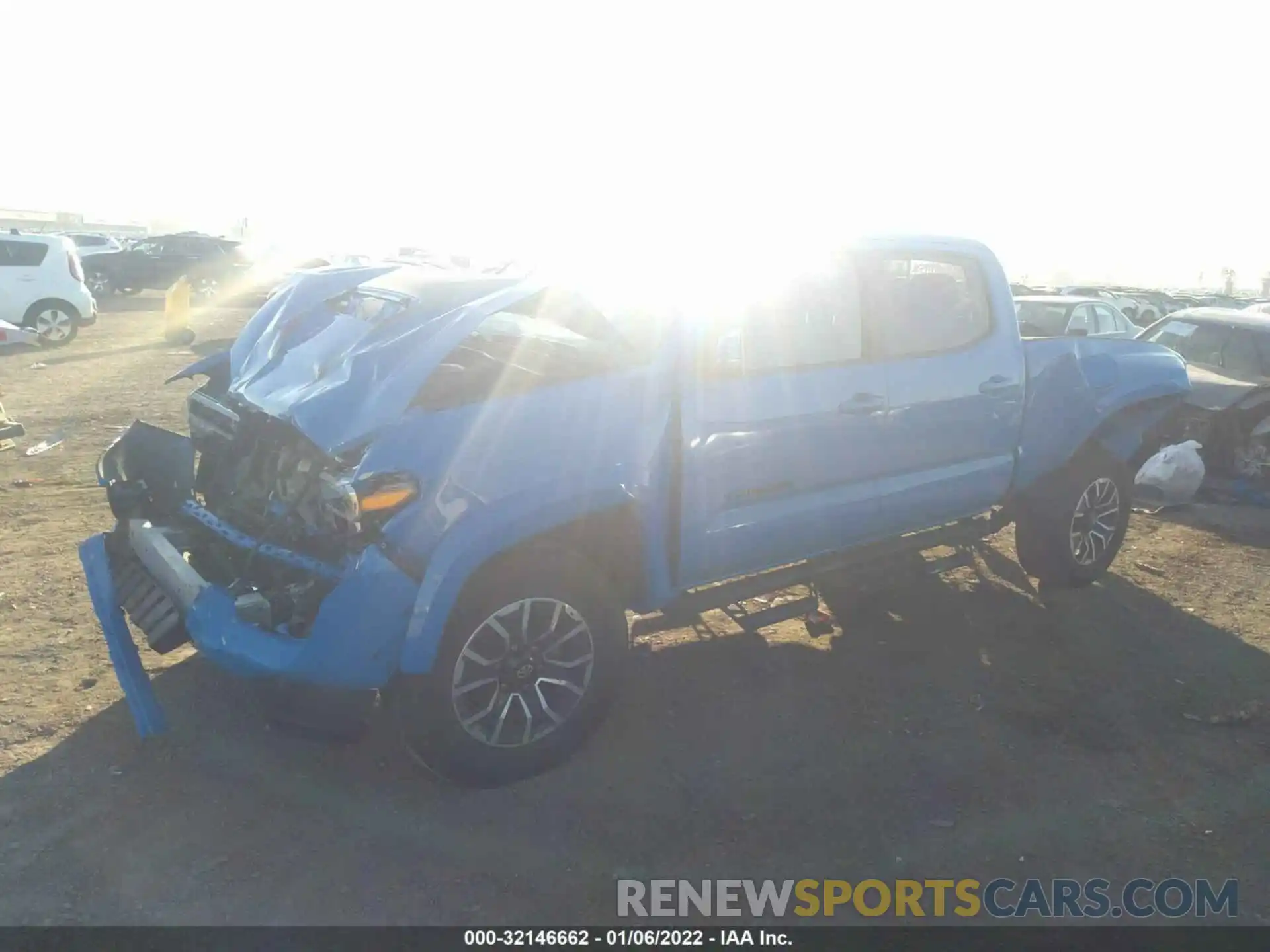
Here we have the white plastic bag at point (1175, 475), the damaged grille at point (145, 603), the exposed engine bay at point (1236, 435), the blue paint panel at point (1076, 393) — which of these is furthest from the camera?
the exposed engine bay at point (1236, 435)

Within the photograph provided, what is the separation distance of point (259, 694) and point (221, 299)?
26.4 metres

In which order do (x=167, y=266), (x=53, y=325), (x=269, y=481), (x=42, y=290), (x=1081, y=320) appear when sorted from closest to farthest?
(x=269, y=481) → (x=1081, y=320) → (x=42, y=290) → (x=53, y=325) → (x=167, y=266)

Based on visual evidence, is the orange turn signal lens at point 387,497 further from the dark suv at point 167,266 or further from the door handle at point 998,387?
the dark suv at point 167,266

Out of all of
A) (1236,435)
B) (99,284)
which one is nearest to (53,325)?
(99,284)

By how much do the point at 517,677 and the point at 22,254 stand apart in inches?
639

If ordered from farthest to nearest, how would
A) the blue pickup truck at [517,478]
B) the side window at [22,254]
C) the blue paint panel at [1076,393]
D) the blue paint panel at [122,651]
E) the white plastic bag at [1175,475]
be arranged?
the side window at [22,254], the white plastic bag at [1175,475], the blue paint panel at [1076,393], the blue paint panel at [122,651], the blue pickup truck at [517,478]

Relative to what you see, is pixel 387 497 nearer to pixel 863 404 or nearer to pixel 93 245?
pixel 863 404

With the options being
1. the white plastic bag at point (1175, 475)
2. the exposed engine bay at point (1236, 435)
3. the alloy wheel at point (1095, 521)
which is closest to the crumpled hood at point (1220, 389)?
the exposed engine bay at point (1236, 435)

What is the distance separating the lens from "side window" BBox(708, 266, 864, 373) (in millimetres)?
3982

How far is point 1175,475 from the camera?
309 inches

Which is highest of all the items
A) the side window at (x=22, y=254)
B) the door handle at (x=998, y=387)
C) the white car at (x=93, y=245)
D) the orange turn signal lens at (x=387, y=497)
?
the white car at (x=93, y=245)

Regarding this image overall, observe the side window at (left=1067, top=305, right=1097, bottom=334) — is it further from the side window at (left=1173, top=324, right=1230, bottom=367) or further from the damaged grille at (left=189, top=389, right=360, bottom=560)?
the damaged grille at (left=189, top=389, right=360, bottom=560)

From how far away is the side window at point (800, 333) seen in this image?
13.1 ft

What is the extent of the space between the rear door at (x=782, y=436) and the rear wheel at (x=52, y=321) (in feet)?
50.5
